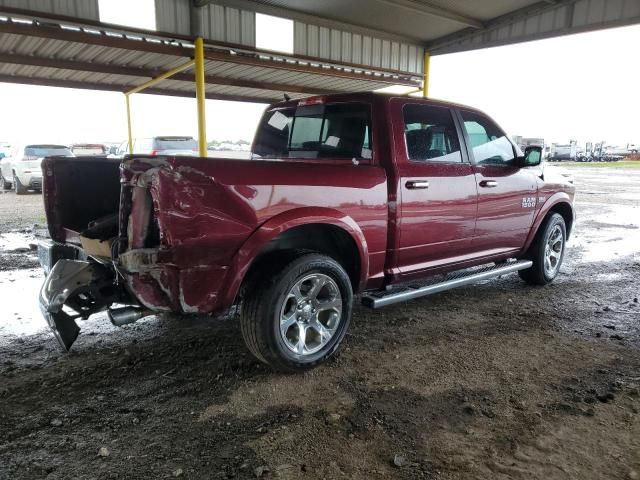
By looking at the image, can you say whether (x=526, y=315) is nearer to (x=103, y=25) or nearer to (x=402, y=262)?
(x=402, y=262)

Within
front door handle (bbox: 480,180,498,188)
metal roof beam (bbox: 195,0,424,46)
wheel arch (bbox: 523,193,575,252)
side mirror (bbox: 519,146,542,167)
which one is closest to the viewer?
front door handle (bbox: 480,180,498,188)

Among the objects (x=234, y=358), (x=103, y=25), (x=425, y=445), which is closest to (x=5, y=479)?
(x=234, y=358)

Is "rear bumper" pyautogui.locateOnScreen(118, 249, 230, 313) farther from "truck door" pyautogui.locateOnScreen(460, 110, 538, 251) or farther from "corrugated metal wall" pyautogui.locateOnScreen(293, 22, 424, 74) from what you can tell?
"corrugated metal wall" pyautogui.locateOnScreen(293, 22, 424, 74)

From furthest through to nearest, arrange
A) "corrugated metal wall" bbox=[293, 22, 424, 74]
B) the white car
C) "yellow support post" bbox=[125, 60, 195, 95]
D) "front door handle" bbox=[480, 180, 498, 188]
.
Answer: the white car, "corrugated metal wall" bbox=[293, 22, 424, 74], "yellow support post" bbox=[125, 60, 195, 95], "front door handle" bbox=[480, 180, 498, 188]

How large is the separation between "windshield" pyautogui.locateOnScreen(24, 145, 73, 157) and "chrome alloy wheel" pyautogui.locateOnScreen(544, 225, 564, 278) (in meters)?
14.6

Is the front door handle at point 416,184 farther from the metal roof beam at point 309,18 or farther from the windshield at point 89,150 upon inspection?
the windshield at point 89,150

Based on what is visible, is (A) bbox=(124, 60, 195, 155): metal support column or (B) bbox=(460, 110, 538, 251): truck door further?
(A) bbox=(124, 60, 195, 155): metal support column

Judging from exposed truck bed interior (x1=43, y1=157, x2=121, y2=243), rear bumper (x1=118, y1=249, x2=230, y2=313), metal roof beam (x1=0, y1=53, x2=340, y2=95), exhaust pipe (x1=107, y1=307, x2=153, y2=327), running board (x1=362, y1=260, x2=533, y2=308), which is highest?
metal roof beam (x1=0, y1=53, x2=340, y2=95)

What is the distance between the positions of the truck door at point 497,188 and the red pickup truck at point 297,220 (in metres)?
0.02

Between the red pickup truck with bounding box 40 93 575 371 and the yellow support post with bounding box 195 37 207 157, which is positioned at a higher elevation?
the yellow support post with bounding box 195 37 207 157

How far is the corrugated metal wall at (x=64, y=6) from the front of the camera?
7.98 meters

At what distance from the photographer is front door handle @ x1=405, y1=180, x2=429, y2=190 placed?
3.71 m

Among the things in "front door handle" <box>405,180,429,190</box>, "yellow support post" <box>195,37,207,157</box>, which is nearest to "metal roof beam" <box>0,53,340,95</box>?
"yellow support post" <box>195,37,207,157</box>

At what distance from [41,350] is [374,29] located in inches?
445
